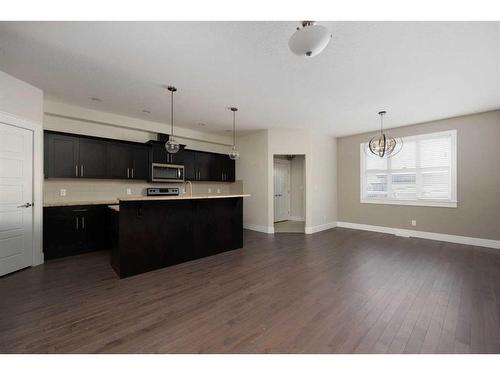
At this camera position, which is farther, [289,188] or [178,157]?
[289,188]

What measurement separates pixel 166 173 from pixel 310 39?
4.46 meters

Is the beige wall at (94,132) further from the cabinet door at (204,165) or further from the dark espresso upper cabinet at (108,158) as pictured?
the cabinet door at (204,165)

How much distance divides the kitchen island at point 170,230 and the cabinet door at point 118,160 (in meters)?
1.52

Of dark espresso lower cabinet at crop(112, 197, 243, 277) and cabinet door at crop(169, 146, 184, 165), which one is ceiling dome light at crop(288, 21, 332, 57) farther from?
cabinet door at crop(169, 146, 184, 165)

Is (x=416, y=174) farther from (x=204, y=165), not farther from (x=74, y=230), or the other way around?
(x=74, y=230)

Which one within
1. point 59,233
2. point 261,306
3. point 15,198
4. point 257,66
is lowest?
point 261,306

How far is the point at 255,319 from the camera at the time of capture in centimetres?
200

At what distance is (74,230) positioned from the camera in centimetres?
386

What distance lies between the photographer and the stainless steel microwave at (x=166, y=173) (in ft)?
16.6

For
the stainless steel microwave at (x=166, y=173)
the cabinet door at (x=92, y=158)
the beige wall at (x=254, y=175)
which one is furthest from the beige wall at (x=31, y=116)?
the beige wall at (x=254, y=175)

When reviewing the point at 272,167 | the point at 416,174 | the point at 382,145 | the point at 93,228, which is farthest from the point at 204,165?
the point at 416,174

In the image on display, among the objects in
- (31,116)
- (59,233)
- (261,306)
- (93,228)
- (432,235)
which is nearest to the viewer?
(261,306)

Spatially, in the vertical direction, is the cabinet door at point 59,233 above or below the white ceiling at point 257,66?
below

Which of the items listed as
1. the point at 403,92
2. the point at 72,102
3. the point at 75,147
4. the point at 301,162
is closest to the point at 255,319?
the point at 403,92
